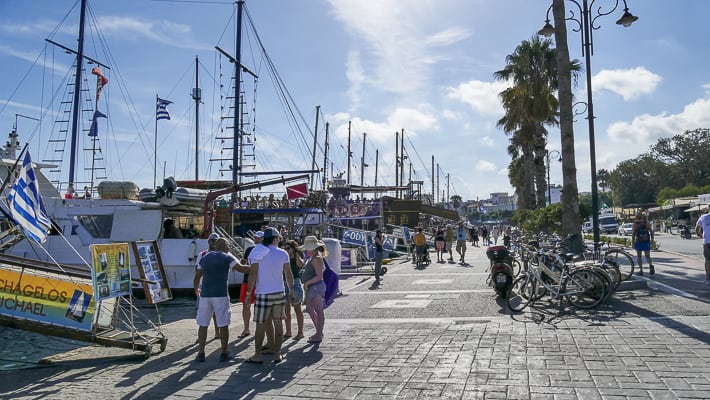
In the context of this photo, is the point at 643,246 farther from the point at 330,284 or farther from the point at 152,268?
the point at 152,268

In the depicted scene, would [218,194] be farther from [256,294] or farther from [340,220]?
[340,220]

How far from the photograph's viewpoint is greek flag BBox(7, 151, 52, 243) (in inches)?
266

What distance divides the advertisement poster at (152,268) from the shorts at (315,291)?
10.7 ft

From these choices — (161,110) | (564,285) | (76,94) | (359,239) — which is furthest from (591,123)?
(161,110)

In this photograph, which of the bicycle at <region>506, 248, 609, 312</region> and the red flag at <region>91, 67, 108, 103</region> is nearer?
the bicycle at <region>506, 248, 609, 312</region>

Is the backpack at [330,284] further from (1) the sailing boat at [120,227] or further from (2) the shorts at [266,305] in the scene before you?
(1) the sailing boat at [120,227]

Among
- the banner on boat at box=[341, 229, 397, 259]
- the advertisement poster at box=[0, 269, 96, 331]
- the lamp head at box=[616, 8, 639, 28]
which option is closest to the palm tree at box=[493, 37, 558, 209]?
the banner on boat at box=[341, 229, 397, 259]

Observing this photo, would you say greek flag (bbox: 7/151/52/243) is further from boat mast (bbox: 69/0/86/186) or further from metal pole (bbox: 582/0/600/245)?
boat mast (bbox: 69/0/86/186)

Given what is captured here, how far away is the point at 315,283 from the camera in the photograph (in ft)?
25.1

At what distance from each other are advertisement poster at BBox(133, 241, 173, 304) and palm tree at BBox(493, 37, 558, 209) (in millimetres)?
20976

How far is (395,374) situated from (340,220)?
26302 millimetres

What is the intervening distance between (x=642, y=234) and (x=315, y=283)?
9.00 metres

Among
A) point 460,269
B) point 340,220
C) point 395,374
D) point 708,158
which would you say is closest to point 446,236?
point 460,269

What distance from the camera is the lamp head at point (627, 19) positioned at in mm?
12334
